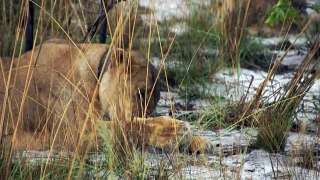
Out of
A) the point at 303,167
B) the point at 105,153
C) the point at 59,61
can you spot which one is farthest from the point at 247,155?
the point at 59,61

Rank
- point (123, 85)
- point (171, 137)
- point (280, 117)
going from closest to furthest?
point (123, 85), point (171, 137), point (280, 117)

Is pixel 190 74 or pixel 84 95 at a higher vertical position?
pixel 84 95

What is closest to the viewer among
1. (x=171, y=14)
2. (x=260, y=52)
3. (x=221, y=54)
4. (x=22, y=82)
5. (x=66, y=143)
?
(x=66, y=143)

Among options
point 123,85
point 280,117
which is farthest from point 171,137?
point 280,117

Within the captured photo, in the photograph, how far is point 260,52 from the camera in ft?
21.3

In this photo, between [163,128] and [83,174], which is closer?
[83,174]

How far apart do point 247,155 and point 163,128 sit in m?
0.46

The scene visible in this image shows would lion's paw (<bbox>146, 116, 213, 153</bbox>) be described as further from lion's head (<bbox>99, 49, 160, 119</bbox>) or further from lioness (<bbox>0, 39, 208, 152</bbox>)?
lion's head (<bbox>99, 49, 160, 119</bbox>)

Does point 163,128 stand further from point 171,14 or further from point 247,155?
point 171,14

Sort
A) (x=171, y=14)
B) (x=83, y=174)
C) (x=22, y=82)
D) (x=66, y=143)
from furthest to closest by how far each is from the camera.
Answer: (x=171, y=14) < (x=22, y=82) < (x=66, y=143) < (x=83, y=174)

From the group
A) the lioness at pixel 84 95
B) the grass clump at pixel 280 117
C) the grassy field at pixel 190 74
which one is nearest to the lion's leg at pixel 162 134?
the lioness at pixel 84 95

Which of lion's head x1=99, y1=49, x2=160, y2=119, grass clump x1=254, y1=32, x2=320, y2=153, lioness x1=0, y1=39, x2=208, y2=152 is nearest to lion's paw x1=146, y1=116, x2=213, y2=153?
lioness x1=0, y1=39, x2=208, y2=152

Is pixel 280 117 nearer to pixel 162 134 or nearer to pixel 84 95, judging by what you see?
Answer: pixel 162 134

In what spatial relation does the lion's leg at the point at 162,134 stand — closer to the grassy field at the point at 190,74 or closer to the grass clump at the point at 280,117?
the grassy field at the point at 190,74
